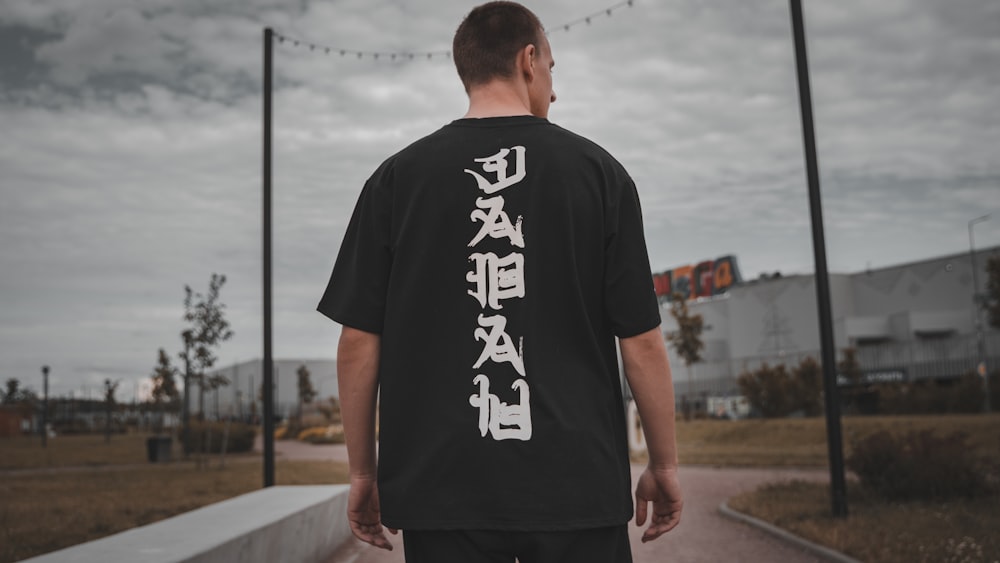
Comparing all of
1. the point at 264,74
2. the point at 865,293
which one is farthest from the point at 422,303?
the point at 865,293

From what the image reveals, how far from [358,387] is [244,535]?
359 cm

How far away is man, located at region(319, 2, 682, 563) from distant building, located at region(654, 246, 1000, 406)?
44613 millimetres

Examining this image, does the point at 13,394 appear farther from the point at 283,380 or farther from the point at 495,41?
the point at 495,41

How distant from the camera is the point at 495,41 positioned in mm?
2148

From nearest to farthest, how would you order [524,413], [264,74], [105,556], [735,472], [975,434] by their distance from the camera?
[524,413]
[105,556]
[264,74]
[735,472]
[975,434]

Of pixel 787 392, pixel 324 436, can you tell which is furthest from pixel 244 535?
pixel 324 436

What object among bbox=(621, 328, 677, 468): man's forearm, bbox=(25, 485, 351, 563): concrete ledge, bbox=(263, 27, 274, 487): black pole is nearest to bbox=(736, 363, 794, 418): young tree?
bbox=(263, 27, 274, 487): black pole

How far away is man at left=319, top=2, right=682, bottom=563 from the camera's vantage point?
72.9 inches

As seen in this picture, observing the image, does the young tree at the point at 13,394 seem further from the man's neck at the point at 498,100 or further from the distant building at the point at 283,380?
the man's neck at the point at 498,100

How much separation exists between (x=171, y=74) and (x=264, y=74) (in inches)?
177

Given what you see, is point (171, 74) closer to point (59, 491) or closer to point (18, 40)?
point (18, 40)

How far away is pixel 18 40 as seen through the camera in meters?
13.1

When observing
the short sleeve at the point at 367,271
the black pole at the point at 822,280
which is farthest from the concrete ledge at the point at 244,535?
the black pole at the point at 822,280

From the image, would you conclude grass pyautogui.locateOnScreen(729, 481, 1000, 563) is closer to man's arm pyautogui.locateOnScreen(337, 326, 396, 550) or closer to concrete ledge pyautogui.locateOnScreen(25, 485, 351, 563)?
concrete ledge pyautogui.locateOnScreen(25, 485, 351, 563)
